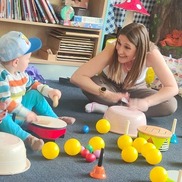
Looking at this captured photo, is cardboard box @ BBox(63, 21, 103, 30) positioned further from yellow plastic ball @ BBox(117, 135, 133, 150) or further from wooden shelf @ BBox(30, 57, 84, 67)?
yellow plastic ball @ BBox(117, 135, 133, 150)

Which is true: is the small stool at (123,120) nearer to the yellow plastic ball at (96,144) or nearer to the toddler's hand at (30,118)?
the yellow plastic ball at (96,144)

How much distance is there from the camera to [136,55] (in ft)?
6.56

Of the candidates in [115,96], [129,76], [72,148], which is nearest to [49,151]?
[72,148]

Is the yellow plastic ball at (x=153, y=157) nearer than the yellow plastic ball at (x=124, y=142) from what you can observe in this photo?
Yes

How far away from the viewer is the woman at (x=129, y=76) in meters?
1.96

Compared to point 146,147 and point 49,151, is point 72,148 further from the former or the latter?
point 146,147

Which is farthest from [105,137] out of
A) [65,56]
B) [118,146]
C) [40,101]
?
[65,56]

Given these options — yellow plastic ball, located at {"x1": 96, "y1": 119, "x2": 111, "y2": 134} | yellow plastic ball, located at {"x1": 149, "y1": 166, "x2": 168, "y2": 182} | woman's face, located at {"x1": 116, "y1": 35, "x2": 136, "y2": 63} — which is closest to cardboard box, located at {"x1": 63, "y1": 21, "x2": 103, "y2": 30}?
woman's face, located at {"x1": 116, "y1": 35, "x2": 136, "y2": 63}

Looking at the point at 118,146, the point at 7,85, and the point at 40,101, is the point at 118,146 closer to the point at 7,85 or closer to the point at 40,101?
the point at 40,101

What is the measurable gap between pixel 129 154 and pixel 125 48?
62 cm

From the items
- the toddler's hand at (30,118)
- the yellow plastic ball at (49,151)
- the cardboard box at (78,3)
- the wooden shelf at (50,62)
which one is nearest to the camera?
the yellow plastic ball at (49,151)

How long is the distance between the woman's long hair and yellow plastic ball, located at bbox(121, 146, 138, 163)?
1.99ft

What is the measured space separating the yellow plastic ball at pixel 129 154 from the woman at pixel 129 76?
442mm

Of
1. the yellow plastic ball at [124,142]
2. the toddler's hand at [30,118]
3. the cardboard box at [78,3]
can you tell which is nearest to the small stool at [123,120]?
the yellow plastic ball at [124,142]
